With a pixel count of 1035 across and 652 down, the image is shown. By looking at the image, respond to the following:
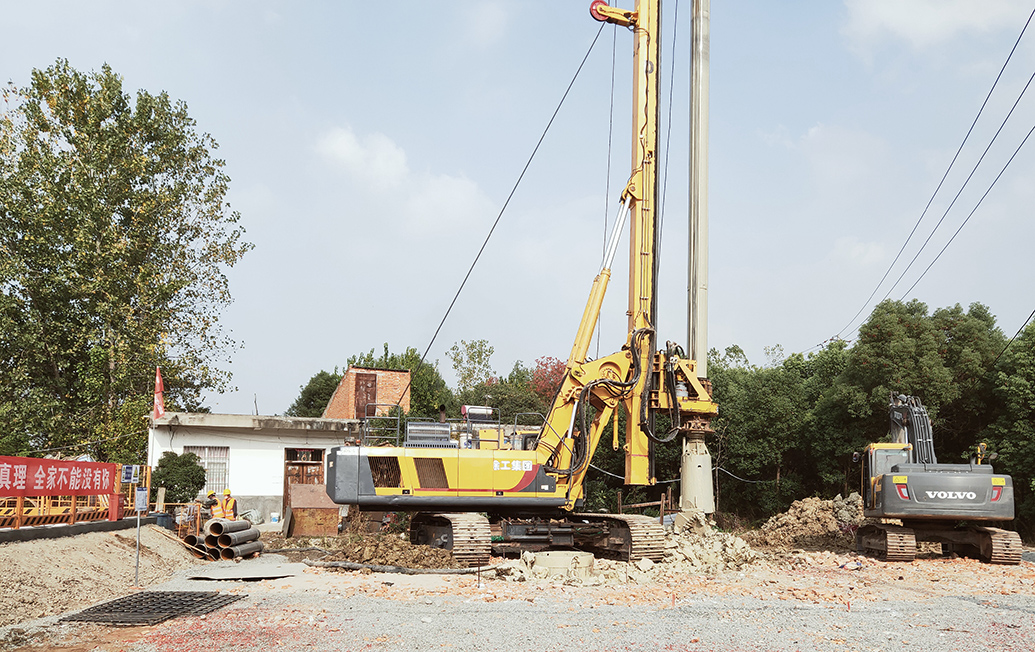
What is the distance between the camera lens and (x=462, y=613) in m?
10.5

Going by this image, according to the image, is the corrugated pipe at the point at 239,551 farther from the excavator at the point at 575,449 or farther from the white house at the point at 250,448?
the white house at the point at 250,448

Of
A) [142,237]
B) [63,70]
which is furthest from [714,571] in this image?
[63,70]

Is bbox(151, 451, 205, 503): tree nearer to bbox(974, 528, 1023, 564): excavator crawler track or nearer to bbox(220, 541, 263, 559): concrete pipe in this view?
bbox(220, 541, 263, 559): concrete pipe

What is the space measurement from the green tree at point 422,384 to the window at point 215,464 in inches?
614

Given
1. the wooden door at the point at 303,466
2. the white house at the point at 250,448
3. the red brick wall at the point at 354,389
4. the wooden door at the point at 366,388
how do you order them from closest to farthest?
the white house at the point at 250,448 → the wooden door at the point at 303,466 → the wooden door at the point at 366,388 → the red brick wall at the point at 354,389

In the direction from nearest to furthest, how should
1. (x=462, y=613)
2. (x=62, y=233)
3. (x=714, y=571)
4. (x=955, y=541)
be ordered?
(x=462, y=613) < (x=714, y=571) < (x=955, y=541) < (x=62, y=233)

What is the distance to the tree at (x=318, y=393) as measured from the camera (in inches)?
2525

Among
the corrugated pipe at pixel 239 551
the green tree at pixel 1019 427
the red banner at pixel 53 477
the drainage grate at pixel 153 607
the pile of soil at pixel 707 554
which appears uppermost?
the green tree at pixel 1019 427

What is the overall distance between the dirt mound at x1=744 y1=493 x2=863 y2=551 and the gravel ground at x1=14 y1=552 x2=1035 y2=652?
22.1ft

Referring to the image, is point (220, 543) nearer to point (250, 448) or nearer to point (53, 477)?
point (53, 477)

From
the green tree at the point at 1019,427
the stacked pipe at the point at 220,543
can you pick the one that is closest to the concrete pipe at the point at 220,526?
the stacked pipe at the point at 220,543

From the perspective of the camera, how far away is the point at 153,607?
11125 mm

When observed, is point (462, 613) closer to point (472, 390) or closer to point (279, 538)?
point (279, 538)

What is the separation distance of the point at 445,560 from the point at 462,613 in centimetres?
479
